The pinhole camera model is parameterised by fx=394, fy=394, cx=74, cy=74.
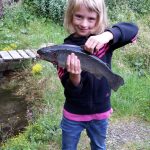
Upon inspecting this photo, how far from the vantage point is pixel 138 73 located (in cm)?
632

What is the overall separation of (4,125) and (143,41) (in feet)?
13.4

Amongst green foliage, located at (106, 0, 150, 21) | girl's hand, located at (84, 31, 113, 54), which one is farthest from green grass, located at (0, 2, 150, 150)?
green foliage, located at (106, 0, 150, 21)

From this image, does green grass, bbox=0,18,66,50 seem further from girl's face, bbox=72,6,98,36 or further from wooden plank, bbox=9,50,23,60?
girl's face, bbox=72,6,98,36

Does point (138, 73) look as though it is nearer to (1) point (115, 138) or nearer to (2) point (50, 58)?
(1) point (115, 138)

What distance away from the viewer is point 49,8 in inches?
368

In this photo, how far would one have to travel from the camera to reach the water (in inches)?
182

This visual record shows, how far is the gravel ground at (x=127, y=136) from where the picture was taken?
410 centimetres

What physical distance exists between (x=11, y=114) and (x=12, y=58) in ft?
5.02

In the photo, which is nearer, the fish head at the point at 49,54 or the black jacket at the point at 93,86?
the fish head at the point at 49,54

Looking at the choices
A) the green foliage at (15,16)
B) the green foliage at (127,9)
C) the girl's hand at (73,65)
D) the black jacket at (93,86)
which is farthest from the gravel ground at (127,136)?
the green foliage at (127,9)

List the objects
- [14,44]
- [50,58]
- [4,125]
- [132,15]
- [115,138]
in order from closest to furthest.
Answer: [50,58], [115,138], [4,125], [14,44], [132,15]

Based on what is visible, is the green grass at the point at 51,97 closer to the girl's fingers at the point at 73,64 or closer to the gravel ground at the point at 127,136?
the gravel ground at the point at 127,136

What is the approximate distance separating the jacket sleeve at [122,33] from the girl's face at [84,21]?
0.14 metres

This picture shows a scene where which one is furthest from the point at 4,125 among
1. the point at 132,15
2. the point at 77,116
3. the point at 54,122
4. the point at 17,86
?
the point at 132,15
